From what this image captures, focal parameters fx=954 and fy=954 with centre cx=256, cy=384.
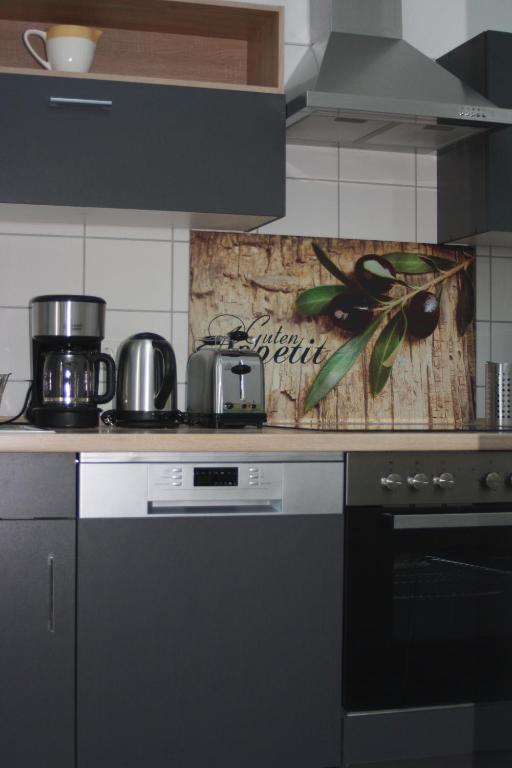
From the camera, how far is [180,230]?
2693 mm

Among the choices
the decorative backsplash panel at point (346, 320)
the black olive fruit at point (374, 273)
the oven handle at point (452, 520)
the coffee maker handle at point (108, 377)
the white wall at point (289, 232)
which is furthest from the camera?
the black olive fruit at point (374, 273)

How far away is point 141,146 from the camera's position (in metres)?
2.37

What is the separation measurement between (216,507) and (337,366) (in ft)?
2.77

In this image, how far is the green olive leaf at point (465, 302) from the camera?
9.50ft

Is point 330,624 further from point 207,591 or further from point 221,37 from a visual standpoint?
point 221,37

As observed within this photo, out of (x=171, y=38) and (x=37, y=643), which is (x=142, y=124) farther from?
(x=37, y=643)

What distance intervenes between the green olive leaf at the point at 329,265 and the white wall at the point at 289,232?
0.19 feet

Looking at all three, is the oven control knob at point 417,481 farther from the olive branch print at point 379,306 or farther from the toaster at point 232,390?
the olive branch print at point 379,306

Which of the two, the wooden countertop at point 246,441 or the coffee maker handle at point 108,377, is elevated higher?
the coffee maker handle at point 108,377

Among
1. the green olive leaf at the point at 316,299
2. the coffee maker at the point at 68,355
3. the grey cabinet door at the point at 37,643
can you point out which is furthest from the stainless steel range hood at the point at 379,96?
the grey cabinet door at the point at 37,643

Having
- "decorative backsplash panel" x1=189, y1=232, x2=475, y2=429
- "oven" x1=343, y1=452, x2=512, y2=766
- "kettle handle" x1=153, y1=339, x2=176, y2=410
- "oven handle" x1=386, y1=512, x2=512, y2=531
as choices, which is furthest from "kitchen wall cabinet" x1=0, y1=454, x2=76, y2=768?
"decorative backsplash panel" x1=189, y1=232, x2=475, y2=429

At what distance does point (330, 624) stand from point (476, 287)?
1.27 metres

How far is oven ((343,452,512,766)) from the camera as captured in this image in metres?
2.12

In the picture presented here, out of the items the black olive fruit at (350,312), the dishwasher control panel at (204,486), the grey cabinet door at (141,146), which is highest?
the grey cabinet door at (141,146)
